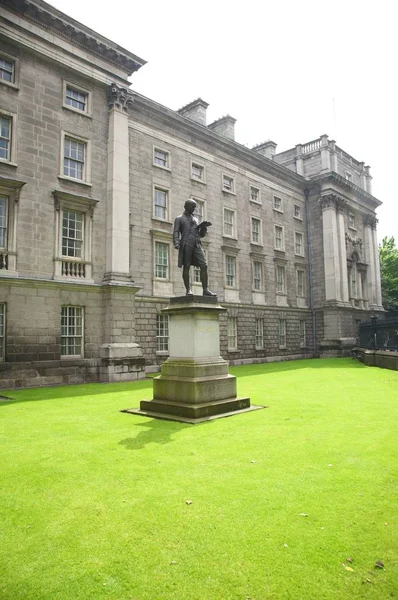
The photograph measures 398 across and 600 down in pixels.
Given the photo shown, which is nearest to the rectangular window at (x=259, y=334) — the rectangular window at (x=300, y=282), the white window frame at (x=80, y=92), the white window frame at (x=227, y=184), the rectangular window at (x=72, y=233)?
the rectangular window at (x=300, y=282)

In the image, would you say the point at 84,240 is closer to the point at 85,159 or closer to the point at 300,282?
the point at 85,159

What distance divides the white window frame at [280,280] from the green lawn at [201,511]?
25.1 metres

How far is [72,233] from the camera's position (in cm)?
1908

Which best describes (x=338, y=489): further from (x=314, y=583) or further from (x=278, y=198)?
(x=278, y=198)

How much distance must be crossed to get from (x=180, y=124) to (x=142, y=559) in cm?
2563

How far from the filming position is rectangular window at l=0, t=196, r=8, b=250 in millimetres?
16750

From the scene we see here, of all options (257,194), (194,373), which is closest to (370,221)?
(257,194)

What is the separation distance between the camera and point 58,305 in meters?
17.8

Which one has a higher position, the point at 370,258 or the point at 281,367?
the point at 370,258

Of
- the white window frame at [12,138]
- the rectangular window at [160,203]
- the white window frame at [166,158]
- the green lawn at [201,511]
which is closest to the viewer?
the green lawn at [201,511]

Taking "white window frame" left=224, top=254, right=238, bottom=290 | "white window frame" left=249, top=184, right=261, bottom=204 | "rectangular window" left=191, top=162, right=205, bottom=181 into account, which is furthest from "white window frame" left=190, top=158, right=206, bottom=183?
"white window frame" left=224, top=254, right=238, bottom=290

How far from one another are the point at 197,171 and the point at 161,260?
735 centimetres

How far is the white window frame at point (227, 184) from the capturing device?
1123 inches

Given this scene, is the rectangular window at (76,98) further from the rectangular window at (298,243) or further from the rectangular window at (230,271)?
the rectangular window at (298,243)
